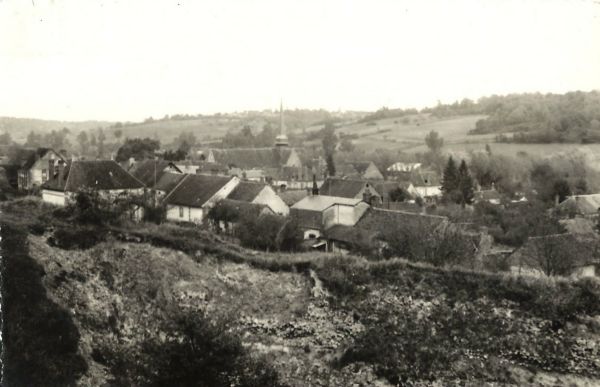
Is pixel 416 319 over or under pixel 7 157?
under

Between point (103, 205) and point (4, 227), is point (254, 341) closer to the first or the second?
point (4, 227)

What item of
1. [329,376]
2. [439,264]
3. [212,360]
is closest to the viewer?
[212,360]

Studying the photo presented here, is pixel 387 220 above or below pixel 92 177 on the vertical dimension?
below

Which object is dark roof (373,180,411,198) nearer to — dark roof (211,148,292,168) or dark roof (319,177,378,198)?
dark roof (319,177,378,198)

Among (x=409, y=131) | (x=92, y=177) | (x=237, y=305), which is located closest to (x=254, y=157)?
(x=92, y=177)

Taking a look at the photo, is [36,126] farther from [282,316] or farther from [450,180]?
[282,316]

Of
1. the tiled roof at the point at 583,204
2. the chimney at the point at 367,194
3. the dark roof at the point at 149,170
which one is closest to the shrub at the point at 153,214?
the dark roof at the point at 149,170

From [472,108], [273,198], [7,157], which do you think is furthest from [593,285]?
[472,108]

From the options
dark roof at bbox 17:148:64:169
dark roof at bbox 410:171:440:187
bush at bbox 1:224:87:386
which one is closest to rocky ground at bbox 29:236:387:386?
bush at bbox 1:224:87:386
